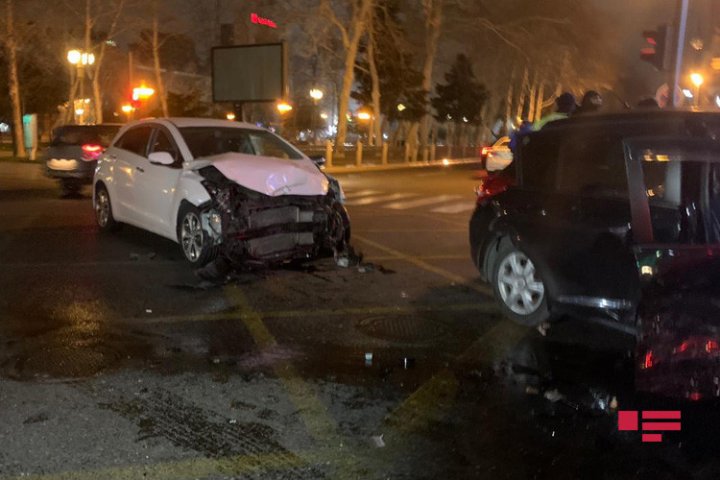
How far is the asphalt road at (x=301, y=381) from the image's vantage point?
12.3 ft

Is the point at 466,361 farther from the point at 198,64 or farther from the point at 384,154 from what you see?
the point at 198,64

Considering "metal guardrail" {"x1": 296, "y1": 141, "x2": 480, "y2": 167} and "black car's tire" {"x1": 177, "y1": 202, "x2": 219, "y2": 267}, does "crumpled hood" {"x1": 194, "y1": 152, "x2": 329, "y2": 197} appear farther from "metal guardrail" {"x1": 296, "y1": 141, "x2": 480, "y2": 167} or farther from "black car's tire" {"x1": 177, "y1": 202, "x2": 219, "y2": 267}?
"metal guardrail" {"x1": 296, "y1": 141, "x2": 480, "y2": 167}

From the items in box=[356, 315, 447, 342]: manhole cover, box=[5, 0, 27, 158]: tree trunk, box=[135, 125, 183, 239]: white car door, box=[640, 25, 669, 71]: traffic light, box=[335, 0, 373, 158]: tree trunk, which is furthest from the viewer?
box=[335, 0, 373, 158]: tree trunk

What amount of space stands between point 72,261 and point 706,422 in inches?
275

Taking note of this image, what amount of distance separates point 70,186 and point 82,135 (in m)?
1.24

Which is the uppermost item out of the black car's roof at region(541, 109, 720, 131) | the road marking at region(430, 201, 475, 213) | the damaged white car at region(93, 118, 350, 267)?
the black car's roof at region(541, 109, 720, 131)

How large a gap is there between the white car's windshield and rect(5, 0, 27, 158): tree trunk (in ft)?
81.3

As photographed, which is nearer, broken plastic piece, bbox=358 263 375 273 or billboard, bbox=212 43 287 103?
broken plastic piece, bbox=358 263 375 273

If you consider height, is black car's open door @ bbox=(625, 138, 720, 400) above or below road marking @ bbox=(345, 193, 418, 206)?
above

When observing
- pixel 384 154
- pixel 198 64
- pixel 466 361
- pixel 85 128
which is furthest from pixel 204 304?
pixel 198 64

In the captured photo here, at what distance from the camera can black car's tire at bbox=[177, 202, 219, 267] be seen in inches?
314

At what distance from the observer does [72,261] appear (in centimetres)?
873

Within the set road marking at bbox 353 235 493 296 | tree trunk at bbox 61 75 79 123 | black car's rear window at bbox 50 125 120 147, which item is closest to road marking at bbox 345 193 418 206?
road marking at bbox 353 235 493 296
